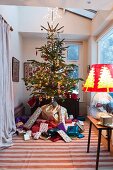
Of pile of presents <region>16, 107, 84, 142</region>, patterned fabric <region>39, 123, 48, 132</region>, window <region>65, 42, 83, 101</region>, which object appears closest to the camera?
pile of presents <region>16, 107, 84, 142</region>

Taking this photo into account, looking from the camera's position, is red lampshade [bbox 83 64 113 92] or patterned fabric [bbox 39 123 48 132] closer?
red lampshade [bbox 83 64 113 92]

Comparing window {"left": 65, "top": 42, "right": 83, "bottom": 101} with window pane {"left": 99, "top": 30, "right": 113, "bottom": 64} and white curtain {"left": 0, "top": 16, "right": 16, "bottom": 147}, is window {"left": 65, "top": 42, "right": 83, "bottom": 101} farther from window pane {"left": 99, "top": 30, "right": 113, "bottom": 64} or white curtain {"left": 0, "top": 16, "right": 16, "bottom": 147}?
white curtain {"left": 0, "top": 16, "right": 16, "bottom": 147}

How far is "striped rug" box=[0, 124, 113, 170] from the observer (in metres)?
2.55

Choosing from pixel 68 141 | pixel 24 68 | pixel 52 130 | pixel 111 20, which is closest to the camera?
pixel 68 141

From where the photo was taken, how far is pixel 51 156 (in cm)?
290

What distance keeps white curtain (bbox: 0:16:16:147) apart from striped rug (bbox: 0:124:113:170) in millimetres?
234

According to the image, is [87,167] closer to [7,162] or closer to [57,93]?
[7,162]

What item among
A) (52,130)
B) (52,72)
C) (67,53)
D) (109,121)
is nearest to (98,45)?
(67,53)

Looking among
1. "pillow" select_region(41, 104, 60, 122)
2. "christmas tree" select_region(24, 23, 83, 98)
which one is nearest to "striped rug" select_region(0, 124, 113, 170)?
"pillow" select_region(41, 104, 60, 122)

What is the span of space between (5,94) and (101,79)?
1.87 meters

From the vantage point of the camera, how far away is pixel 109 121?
2451 mm

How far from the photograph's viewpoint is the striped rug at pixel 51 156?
255 centimetres

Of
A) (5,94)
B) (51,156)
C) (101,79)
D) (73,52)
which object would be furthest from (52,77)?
(101,79)

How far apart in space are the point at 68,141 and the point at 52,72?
1712 mm
